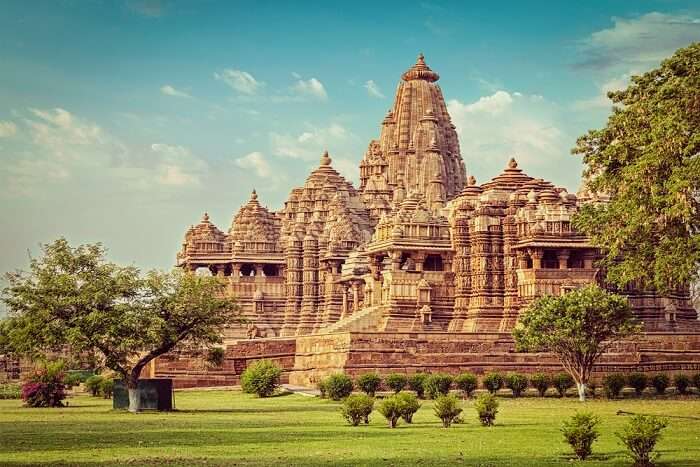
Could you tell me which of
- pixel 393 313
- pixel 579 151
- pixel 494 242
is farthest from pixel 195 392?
pixel 579 151

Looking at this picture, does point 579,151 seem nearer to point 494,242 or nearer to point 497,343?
point 497,343

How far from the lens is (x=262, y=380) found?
4722cm

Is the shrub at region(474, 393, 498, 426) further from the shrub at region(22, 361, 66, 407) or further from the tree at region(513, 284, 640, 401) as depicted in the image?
the shrub at region(22, 361, 66, 407)

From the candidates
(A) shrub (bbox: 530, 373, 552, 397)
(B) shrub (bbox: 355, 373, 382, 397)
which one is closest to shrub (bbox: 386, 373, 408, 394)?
(B) shrub (bbox: 355, 373, 382, 397)

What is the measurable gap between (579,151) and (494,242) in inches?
699

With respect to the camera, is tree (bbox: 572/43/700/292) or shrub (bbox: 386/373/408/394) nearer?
tree (bbox: 572/43/700/292)

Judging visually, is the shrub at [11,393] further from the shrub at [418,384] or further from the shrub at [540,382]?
the shrub at [540,382]

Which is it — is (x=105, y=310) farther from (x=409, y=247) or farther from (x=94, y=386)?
(x=409, y=247)

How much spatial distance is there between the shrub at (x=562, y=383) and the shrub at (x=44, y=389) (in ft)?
53.3

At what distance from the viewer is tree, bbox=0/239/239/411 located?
36688 mm

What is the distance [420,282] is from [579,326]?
16.2 m

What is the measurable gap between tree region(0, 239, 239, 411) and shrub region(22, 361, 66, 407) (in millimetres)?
2851

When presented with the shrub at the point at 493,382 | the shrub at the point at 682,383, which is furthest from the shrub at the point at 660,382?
the shrub at the point at 493,382

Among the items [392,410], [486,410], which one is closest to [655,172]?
[486,410]
